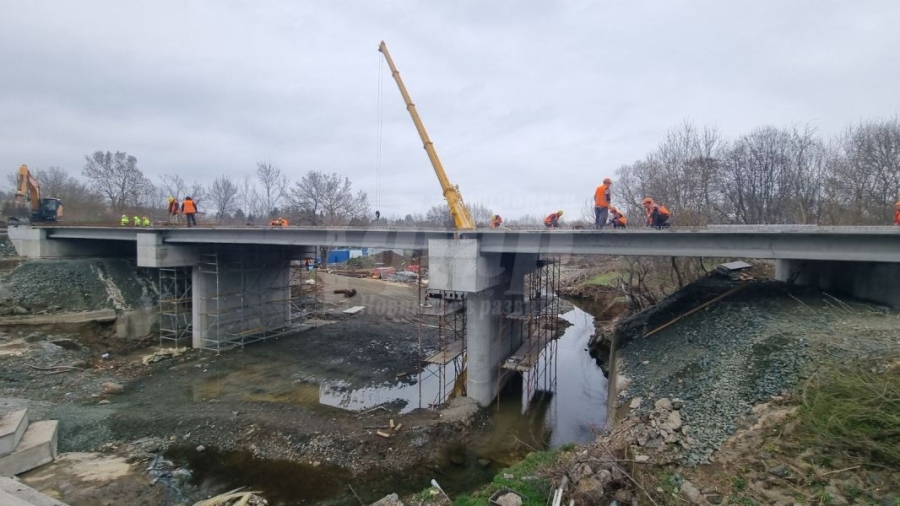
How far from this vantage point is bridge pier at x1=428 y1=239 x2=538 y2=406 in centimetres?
1252

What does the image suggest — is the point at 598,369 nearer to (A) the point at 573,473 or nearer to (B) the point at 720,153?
(A) the point at 573,473

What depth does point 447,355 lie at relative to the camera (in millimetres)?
14164

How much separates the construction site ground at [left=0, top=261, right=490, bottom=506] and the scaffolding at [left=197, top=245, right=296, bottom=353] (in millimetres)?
1094

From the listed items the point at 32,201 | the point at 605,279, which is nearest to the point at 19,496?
the point at 32,201

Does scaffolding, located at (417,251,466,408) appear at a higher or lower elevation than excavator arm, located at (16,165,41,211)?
lower

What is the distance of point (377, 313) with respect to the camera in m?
28.2

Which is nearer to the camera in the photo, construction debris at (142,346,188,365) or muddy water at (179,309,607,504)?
muddy water at (179,309,607,504)

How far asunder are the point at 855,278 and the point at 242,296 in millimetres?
25166

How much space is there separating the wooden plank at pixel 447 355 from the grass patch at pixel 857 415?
9403mm

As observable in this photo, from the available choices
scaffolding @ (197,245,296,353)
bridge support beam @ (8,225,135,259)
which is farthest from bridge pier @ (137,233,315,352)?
bridge support beam @ (8,225,135,259)

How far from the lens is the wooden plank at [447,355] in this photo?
13545 millimetres

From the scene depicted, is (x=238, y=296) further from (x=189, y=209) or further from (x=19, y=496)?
(x=19, y=496)

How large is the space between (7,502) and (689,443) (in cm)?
1137

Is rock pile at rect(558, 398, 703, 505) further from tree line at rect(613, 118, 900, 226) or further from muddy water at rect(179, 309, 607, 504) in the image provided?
tree line at rect(613, 118, 900, 226)
